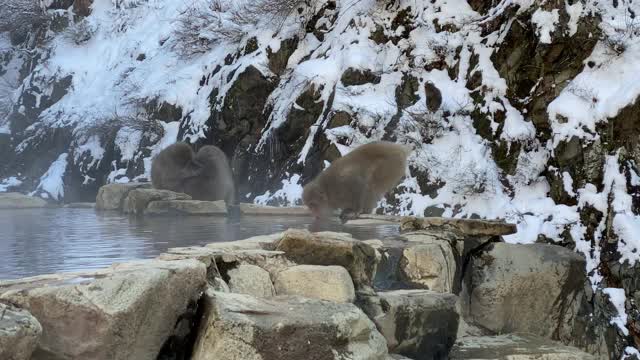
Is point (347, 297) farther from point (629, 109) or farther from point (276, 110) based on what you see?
point (276, 110)

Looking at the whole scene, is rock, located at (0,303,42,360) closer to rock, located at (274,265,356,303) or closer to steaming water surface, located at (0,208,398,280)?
steaming water surface, located at (0,208,398,280)

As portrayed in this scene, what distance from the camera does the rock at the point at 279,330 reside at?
2.08 metres

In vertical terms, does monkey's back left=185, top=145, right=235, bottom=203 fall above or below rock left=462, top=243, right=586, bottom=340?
above

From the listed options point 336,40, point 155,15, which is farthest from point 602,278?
point 155,15

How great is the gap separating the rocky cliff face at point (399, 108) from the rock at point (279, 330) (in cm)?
469

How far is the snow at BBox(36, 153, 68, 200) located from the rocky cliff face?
0.11 ft

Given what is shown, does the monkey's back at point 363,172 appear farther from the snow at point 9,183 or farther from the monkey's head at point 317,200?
the snow at point 9,183

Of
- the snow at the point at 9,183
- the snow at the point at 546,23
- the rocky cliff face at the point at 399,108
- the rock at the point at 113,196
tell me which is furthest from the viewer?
the snow at the point at 9,183

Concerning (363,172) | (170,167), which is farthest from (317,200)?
(170,167)

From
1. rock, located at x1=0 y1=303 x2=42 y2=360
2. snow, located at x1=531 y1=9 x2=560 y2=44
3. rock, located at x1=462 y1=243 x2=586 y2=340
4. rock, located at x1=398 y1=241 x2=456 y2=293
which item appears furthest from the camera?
snow, located at x1=531 y1=9 x2=560 y2=44

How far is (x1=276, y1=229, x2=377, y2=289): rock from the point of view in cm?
315

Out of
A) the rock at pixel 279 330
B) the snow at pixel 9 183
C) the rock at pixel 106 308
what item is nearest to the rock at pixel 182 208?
the rock at pixel 279 330

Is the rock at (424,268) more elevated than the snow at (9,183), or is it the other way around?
the snow at (9,183)

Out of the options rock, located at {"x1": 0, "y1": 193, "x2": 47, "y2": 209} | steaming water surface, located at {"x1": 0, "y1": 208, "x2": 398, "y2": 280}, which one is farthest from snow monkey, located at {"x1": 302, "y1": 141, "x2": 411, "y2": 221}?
rock, located at {"x1": 0, "y1": 193, "x2": 47, "y2": 209}
